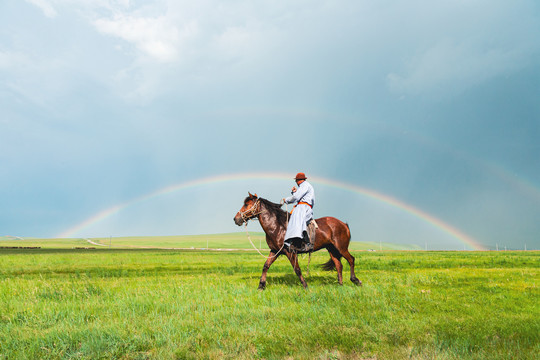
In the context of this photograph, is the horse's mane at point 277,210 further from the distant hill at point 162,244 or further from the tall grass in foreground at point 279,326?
the distant hill at point 162,244

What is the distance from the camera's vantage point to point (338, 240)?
11.8m

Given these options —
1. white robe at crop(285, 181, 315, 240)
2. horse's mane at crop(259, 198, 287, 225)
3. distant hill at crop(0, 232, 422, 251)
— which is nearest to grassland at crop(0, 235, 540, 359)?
white robe at crop(285, 181, 315, 240)

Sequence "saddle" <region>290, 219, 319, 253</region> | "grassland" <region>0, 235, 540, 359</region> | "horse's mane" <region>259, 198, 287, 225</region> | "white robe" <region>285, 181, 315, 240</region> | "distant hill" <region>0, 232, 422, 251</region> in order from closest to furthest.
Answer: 1. "grassland" <region>0, 235, 540, 359</region>
2. "white robe" <region>285, 181, 315, 240</region>
3. "saddle" <region>290, 219, 319, 253</region>
4. "horse's mane" <region>259, 198, 287, 225</region>
5. "distant hill" <region>0, 232, 422, 251</region>

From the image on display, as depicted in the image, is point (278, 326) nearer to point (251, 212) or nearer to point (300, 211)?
point (300, 211)

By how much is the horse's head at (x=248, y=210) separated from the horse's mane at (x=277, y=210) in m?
0.26

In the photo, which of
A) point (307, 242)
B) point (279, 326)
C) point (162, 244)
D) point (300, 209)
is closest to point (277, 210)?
point (300, 209)

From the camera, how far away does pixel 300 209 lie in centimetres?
1102

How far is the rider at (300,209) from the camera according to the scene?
10703 mm

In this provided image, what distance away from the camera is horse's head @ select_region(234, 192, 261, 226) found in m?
11.8

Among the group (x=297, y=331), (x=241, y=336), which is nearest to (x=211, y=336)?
(x=241, y=336)

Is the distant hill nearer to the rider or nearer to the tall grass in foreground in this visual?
the rider

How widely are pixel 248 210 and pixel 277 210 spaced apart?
1.05m

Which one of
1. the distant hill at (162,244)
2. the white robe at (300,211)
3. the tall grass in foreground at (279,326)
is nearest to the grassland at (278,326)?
the tall grass in foreground at (279,326)

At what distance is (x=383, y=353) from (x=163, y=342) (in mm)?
3290
